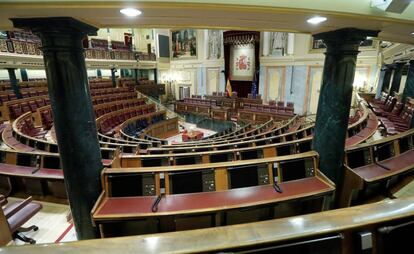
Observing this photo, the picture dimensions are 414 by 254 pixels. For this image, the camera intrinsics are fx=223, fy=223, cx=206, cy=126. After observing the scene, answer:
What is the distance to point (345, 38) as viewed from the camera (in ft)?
8.82

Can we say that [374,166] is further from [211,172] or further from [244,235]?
[244,235]

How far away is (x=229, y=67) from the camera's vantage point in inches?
618

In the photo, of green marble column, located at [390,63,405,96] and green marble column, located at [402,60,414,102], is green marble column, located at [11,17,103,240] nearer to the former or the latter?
green marble column, located at [402,60,414,102]

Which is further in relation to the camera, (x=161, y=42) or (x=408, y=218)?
(x=161, y=42)

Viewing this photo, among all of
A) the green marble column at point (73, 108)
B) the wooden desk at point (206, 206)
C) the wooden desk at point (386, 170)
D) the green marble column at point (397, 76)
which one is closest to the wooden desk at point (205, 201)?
the wooden desk at point (206, 206)

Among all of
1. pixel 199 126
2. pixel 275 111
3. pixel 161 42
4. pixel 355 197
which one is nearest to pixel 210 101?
pixel 199 126

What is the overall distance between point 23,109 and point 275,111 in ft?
37.0

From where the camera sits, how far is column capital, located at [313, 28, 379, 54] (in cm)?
263

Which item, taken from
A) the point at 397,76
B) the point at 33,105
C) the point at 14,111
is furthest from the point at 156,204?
the point at 397,76

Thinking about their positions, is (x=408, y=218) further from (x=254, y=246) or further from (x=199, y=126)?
(x=199, y=126)

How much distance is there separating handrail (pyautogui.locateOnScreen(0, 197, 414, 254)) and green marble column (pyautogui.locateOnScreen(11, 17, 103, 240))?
151cm

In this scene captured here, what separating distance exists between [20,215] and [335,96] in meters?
4.20

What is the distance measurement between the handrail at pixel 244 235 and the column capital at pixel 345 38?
209 cm

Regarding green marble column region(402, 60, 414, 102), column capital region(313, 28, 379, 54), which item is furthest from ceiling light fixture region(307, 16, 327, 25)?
green marble column region(402, 60, 414, 102)
